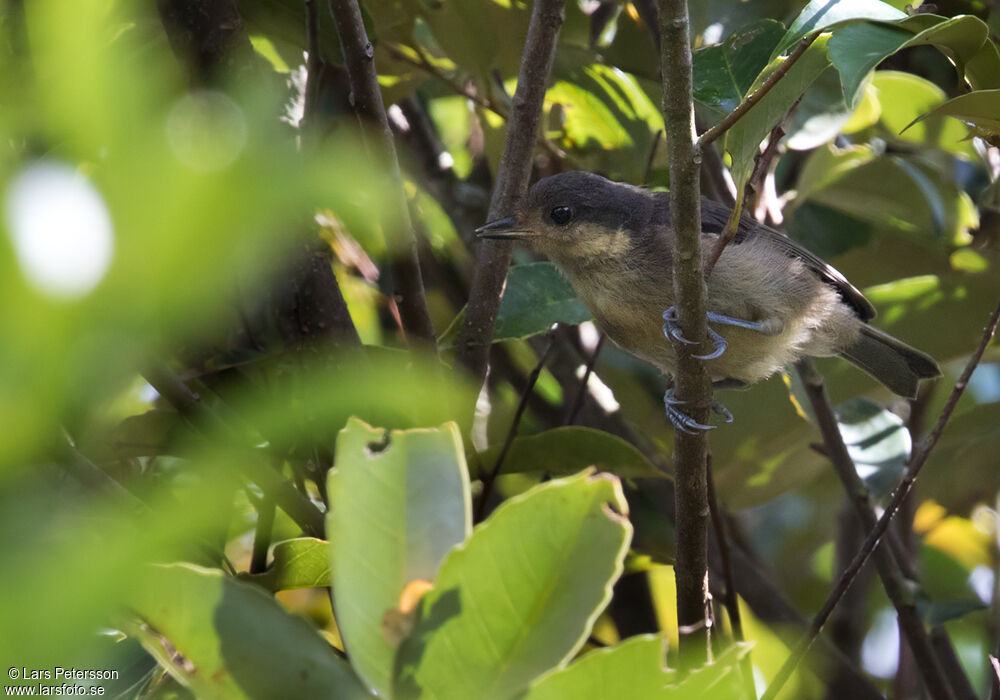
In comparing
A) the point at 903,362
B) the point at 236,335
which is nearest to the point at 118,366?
the point at 236,335

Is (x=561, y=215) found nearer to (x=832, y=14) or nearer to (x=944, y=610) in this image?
(x=944, y=610)

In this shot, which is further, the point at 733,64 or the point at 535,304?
the point at 535,304

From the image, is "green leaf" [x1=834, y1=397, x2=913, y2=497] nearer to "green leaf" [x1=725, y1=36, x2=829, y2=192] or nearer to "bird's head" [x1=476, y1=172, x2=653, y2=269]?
"bird's head" [x1=476, y1=172, x2=653, y2=269]

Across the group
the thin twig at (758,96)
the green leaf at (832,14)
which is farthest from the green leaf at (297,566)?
the green leaf at (832,14)

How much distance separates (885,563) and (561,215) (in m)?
1.50

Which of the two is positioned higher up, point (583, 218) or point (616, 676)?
point (616, 676)

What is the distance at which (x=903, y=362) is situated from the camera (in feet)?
11.4

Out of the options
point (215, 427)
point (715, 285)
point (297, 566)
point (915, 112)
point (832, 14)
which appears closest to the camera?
point (832, 14)

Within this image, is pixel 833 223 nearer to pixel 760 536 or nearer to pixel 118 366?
pixel 760 536

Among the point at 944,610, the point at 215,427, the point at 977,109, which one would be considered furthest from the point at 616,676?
the point at 944,610

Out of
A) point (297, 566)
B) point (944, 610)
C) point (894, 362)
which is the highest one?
point (297, 566)

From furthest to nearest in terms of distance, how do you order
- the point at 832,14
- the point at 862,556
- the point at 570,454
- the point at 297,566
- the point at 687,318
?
the point at 570,454 < the point at 862,556 < the point at 687,318 < the point at 297,566 < the point at 832,14

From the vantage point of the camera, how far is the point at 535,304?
10.2 ft

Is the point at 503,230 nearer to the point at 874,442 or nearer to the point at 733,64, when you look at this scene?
the point at 733,64
